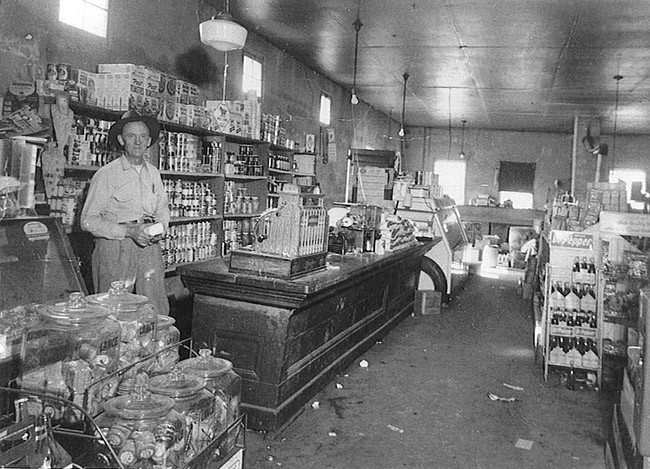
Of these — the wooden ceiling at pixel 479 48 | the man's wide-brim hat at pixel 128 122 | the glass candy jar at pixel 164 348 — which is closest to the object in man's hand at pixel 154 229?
the man's wide-brim hat at pixel 128 122

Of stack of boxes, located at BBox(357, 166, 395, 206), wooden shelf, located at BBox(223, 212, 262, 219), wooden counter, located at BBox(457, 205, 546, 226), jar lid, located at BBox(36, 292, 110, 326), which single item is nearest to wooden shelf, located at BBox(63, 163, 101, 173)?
wooden shelf, located at BBox(223, 212, 262, 219)

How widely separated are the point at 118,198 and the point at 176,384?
2233mm

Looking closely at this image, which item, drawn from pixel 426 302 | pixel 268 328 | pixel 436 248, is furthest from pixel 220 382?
pixel 436 248

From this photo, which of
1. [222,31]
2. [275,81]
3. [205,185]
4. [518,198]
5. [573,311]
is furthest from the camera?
[518,198]

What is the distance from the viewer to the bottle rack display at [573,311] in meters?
4.89

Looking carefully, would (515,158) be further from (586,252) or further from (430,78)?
(586,252)

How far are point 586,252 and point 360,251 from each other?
2029mm

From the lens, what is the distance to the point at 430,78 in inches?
442

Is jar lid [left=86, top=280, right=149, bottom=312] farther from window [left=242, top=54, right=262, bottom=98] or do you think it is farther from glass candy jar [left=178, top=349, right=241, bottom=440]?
window [left=242, top=54, right=262, bottom=98]

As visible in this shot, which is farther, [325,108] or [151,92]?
[325,108]

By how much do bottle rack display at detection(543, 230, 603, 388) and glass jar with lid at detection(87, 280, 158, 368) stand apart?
12.2 ft

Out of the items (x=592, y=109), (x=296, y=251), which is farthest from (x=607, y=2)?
(x=592, y=109)

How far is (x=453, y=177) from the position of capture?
19.7 metres

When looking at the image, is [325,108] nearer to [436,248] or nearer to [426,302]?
[436,248]
